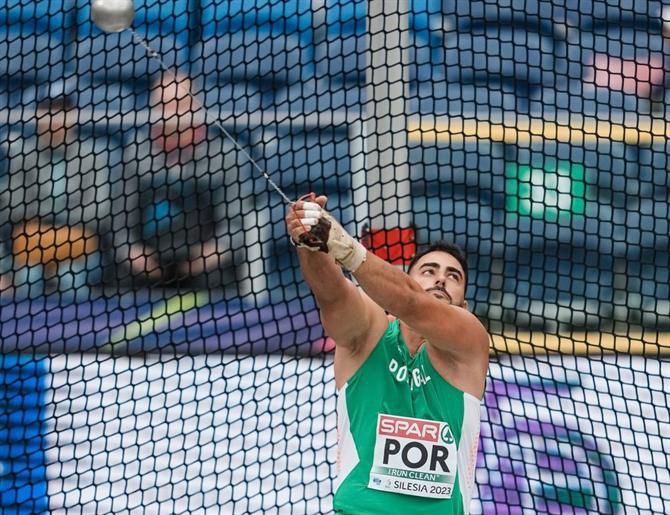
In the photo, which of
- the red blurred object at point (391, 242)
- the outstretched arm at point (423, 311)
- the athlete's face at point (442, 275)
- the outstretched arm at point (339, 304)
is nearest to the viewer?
the outstretched arm at point (423, 311)

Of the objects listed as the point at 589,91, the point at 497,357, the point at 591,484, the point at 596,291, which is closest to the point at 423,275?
the point at 497,357

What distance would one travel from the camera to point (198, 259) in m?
5.95

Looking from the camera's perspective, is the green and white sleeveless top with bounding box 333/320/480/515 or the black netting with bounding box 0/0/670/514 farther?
the black netting with bounding box 0/0/670/514

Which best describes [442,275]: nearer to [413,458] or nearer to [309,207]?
[413,458]

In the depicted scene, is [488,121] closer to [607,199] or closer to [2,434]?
[607,199]

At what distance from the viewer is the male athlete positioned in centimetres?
344

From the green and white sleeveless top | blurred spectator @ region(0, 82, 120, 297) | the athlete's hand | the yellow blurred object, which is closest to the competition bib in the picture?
the green and white sleeveless top

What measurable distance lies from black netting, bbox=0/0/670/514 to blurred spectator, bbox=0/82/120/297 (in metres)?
0.02

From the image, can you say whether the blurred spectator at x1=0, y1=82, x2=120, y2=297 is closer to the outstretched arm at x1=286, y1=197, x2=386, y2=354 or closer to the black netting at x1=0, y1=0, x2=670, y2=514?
the black netting at x1=0, y1=0, x2=670, y2=514

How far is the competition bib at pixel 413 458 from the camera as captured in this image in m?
3.46

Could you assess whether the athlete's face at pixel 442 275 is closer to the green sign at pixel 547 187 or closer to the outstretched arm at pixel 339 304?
the outstretched arm at pixel 339 304

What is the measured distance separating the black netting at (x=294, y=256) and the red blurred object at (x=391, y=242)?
0.01 m

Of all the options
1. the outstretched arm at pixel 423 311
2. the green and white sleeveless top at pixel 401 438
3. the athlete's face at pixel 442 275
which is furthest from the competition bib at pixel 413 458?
the athlete's face at pixel 442 275

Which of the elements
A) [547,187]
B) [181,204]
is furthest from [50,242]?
[547,187]
